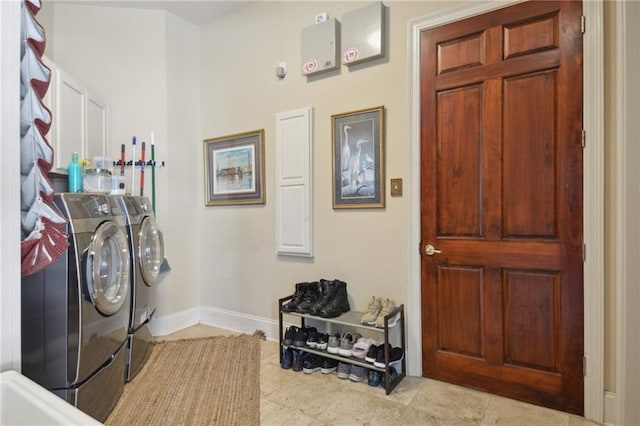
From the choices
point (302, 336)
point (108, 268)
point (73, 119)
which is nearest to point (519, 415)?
point (302, 336)

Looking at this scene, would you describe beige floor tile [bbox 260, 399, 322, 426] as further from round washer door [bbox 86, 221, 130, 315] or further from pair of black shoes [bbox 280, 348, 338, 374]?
round washer door [bbox 86, 221, 130, 315]

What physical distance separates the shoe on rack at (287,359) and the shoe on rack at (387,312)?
0.72 meters

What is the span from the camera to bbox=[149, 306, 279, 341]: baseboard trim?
3129mm

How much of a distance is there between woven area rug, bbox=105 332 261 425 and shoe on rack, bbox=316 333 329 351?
17.9 inches

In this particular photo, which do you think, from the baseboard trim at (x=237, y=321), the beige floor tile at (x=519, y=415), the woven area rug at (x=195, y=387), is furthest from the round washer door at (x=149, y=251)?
the beige floor tile at (x=519, y=415)

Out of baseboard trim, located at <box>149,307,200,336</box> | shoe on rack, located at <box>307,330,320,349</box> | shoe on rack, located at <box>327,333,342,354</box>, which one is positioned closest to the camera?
shoe on rack, located at <box>327,333,342,354</box>

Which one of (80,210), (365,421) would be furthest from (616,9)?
(80,210)

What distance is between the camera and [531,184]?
2045mm

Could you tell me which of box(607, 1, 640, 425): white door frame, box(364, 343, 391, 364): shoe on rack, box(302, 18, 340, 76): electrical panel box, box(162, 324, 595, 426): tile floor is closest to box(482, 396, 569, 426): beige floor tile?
box(162, 324, 595, 426): tile floor

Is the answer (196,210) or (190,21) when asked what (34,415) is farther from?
(190,21)

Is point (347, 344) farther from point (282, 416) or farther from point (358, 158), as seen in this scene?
point (358, 158)

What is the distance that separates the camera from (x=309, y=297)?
260 centimetres

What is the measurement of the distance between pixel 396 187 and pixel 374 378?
1253 millimetres

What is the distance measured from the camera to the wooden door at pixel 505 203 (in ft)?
6.37
